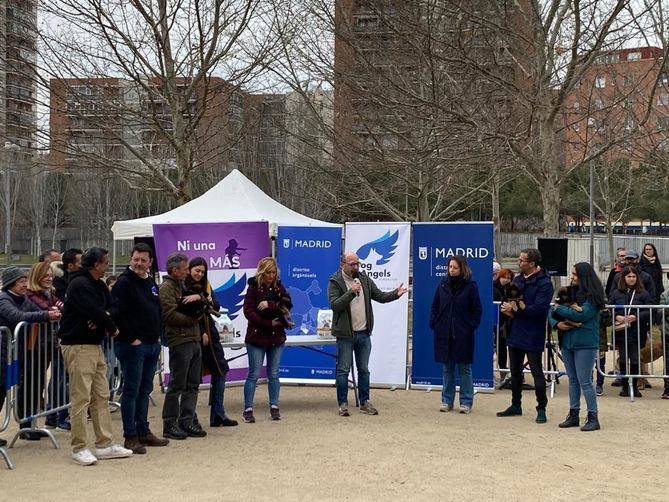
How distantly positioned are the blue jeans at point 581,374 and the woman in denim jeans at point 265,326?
10.5ft

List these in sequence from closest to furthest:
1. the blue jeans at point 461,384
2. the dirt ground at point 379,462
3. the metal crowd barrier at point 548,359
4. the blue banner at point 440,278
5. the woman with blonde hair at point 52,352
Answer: the dirt ground at point 379,462
the woman with blonde hair at point 52,352
the blue jeans at point 461,384
the blue banner at point 440,278
the metal crowd barrier at point 548,359

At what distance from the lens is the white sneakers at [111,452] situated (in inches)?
281

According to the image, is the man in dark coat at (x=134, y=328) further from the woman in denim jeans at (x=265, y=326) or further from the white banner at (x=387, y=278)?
the white banner at (x=387, y=278)

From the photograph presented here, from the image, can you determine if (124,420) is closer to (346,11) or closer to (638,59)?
(346,11)

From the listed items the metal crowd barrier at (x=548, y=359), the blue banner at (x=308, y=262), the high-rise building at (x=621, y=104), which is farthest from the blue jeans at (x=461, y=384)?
the high-rise building at (x=621, y=104)

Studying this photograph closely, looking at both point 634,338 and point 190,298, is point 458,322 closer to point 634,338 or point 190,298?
point 634,338

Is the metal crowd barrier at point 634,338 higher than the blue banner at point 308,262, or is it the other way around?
the blue banner at point 308,262

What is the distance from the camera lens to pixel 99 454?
23.4ft

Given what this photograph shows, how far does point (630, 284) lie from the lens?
1070 centimetres

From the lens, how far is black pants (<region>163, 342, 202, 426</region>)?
796cm

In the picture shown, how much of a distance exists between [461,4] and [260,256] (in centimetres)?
470

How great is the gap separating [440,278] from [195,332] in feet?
13.6

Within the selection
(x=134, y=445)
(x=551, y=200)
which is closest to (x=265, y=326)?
(x=134, y=445)

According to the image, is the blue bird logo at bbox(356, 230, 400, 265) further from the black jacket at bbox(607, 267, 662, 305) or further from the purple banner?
the black jacket at bbox(607, 267, 662, 305)
